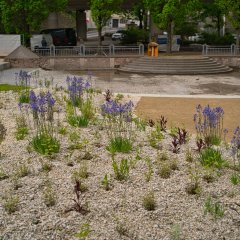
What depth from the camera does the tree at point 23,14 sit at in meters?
31.0

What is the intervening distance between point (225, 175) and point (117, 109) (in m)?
2.73

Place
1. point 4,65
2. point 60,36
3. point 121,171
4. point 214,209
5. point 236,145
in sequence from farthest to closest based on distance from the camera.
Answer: point 60,36
point 4,65
point 236,145
point 121,171
point 214,209

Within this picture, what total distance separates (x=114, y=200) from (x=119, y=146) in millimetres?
2021

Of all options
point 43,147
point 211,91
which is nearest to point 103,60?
point 211,91

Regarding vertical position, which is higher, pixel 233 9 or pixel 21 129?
pixel 233 9

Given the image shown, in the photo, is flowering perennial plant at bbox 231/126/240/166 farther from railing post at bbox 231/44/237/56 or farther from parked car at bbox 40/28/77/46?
parked car at bbox 40/28/77/46

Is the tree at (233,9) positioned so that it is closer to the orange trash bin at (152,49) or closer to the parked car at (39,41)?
the orange trash bin at (152,49)

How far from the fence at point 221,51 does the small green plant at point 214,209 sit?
25562mm

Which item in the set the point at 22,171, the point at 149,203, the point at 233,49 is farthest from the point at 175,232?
the point at 233,49

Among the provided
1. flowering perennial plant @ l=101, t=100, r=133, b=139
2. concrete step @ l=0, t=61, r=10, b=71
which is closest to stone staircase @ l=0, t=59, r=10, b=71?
concrete step @ l=0, t=61, r=10, b=71

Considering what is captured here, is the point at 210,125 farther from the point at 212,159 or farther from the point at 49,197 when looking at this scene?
the point at 49,197

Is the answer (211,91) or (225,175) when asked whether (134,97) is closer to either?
(211,91)

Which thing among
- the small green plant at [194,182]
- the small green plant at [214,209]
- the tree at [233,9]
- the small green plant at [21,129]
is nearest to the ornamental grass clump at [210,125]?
the small green plant at [194,182]

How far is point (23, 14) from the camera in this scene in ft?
105
